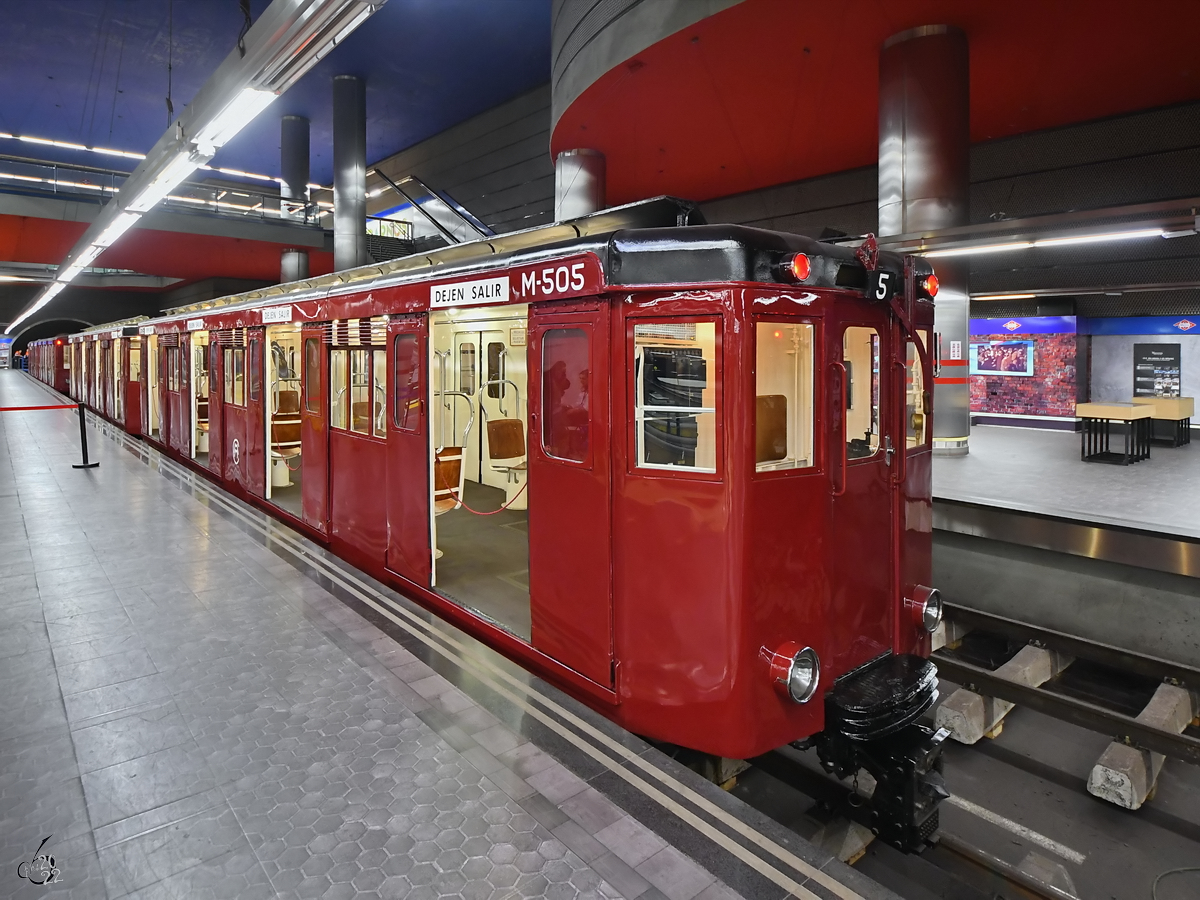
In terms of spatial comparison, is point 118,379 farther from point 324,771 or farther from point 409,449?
point 324,771

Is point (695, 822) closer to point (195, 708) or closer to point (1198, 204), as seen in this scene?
point (195, 708)

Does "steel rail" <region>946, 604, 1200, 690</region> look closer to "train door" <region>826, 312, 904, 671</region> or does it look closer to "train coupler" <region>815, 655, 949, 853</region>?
"train door" <region>826, 312, 904, 671</region>

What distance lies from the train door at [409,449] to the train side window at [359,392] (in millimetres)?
628

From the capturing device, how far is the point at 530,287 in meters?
3.93

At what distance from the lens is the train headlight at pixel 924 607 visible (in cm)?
410

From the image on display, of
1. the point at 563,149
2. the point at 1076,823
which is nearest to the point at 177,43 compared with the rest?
the point at 563,149

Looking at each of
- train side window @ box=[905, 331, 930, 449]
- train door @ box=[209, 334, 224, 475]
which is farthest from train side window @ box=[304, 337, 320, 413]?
train side window @ box=[905, 331, 930, 449]

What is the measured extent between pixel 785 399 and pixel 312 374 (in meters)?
5.26

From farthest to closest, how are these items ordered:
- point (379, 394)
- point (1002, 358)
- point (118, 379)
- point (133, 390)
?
point (118, 379) → point (133, 390) → point (1002, 358) → point (379, 394)

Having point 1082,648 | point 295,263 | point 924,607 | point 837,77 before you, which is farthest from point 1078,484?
point 295,263

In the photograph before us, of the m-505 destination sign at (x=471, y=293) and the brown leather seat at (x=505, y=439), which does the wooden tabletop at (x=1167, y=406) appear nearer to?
the brown leather seat at (x=505, y=439)

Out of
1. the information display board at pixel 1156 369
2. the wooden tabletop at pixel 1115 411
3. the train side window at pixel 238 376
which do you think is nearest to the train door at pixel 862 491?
the wooden tabletop at pixel 1115 411

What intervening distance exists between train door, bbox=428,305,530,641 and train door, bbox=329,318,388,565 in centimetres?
44

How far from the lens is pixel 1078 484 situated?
798 centimetres
